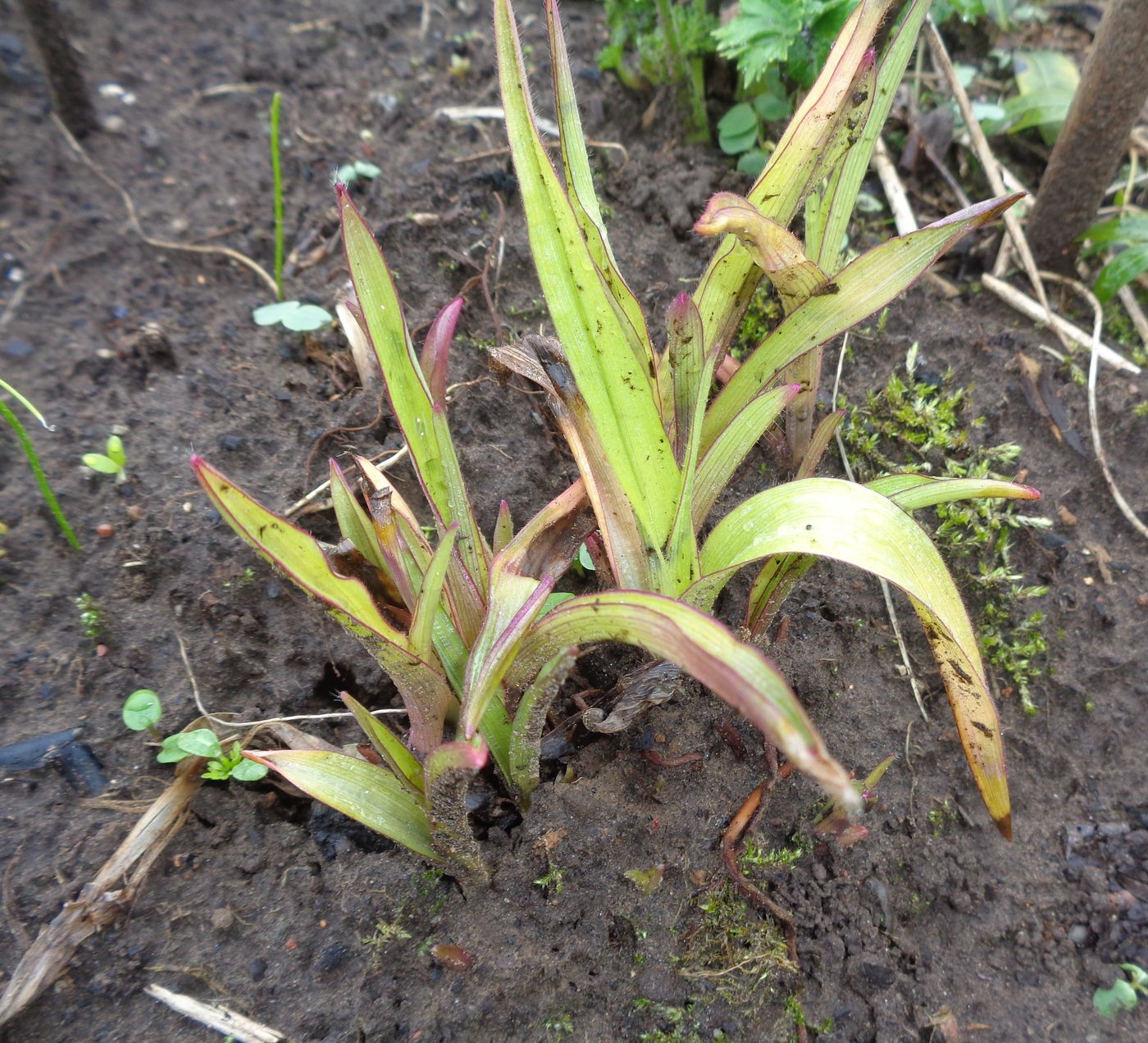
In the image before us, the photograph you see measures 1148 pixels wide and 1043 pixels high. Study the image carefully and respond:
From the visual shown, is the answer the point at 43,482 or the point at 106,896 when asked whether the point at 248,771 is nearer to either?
the point at 106,896

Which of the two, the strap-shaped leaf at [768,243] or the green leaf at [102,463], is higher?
the strap-shaped leaf at [768,243]

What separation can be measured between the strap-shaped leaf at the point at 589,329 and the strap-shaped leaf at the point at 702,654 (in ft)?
0.78

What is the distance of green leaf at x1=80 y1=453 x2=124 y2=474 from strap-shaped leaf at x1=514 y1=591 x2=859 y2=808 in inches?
39.9

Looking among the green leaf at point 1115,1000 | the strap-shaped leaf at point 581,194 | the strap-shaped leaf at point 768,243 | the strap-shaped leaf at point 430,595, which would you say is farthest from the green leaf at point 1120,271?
the strap-shaped leaf at point 430,595

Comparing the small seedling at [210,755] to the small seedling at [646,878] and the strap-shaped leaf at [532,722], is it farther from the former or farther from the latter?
the small seedling at [646,878]

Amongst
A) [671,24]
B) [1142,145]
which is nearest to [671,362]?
[671,24]

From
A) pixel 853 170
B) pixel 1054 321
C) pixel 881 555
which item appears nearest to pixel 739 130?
pixel 853 170

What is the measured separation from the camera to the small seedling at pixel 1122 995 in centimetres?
123

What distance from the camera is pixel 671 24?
1.94 m

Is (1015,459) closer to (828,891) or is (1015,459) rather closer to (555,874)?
(828,891)

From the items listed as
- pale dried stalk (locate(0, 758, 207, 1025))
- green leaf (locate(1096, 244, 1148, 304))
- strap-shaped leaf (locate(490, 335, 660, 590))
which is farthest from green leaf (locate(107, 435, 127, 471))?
green leaf (locate(1096, 244, 1148, 304))

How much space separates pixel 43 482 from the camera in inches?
55.5

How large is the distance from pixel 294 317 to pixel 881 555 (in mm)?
1434

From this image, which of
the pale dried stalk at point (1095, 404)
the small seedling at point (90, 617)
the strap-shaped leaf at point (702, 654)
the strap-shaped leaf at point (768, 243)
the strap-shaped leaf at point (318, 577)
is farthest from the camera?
the pale dried stalk at point (1095, 404)
